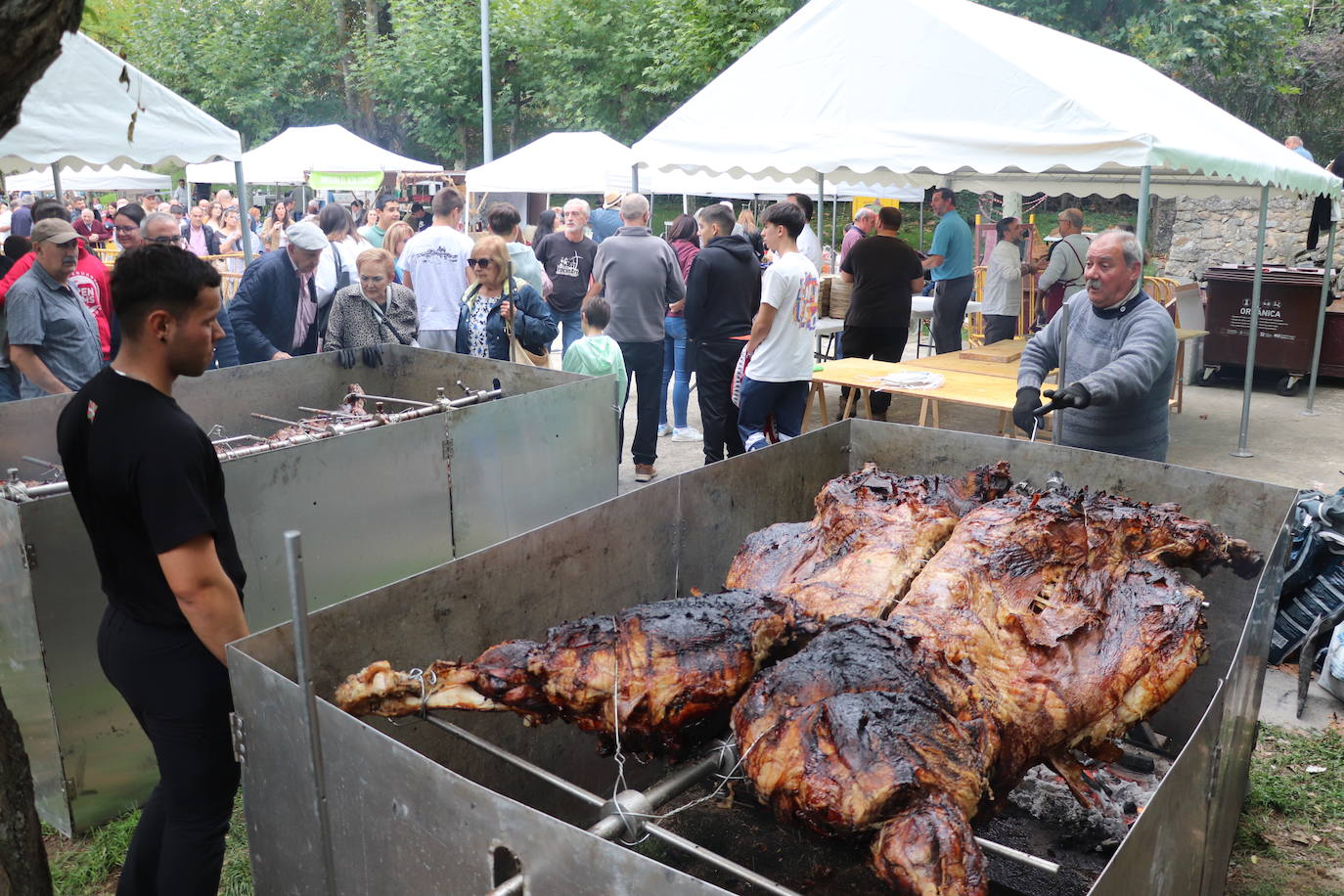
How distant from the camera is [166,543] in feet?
8.69

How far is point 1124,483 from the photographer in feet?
14.1

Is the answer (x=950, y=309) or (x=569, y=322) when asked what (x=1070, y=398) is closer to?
(x=569, y=322)

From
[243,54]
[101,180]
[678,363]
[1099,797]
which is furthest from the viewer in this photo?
[243,54]

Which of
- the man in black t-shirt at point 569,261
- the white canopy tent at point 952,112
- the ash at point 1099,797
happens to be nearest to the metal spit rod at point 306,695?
the ash at point 1099,797

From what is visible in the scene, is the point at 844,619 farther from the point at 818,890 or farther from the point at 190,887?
the point at 190,887

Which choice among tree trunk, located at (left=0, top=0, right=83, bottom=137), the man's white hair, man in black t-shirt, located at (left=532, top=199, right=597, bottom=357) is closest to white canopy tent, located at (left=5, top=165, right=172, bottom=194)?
man in black t-shirt, located at (left=532, top=199, right=597, bottom=357)

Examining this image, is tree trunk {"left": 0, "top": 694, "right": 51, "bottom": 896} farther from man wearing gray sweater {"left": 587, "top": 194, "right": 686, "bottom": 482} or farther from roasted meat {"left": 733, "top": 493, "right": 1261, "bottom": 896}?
man wearing gray sweater {"left": 587, "top": 194, "right": 686, "bottom": 482}

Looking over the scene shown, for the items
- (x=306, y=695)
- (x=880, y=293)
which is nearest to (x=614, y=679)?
(x=306, y=695)

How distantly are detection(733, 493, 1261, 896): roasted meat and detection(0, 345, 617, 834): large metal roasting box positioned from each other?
2.79m

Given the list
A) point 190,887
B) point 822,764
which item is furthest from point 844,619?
point 190,887

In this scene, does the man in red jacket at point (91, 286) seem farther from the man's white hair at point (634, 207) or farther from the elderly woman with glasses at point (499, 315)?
the man's white hair at point (634, 207)

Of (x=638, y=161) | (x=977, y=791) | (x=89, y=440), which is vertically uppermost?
(x=638, y=161)

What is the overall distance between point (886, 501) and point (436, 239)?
17.9 ft

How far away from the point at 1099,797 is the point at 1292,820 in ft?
4.54
